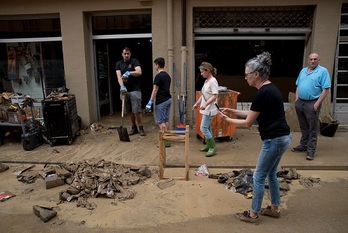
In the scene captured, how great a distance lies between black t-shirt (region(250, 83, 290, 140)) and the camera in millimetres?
2930

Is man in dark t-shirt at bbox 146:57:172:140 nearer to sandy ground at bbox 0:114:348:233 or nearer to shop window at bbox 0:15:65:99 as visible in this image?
sandy ground at bbox 0:114:348:233

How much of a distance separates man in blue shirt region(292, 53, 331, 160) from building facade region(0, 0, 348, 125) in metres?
2.01

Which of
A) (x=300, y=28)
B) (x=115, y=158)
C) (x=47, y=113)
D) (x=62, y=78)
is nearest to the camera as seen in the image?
(x=115, y=158)

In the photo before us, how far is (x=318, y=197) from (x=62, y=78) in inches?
266

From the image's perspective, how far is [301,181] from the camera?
4.40 m

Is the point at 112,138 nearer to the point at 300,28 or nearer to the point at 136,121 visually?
the point at 136,121

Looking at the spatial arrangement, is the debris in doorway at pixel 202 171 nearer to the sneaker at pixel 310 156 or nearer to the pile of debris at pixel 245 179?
the pile of debris at pixel 245 179

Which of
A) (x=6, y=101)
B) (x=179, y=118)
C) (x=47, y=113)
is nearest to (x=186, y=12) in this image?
(x=179, y=118)

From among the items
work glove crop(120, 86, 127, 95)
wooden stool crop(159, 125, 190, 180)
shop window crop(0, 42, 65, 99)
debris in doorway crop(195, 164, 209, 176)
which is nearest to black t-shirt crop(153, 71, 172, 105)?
work glove crop(120, 86, 127, 95)

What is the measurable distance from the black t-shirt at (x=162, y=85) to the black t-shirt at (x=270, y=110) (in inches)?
111

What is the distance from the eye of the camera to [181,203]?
12.5ft

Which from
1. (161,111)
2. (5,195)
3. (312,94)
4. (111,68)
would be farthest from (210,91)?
(111,68)

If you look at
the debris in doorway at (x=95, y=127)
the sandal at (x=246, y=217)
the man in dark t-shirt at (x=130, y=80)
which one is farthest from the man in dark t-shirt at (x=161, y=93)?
the sandal at (x=246, y=217)

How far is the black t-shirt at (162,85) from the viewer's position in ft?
18.1
